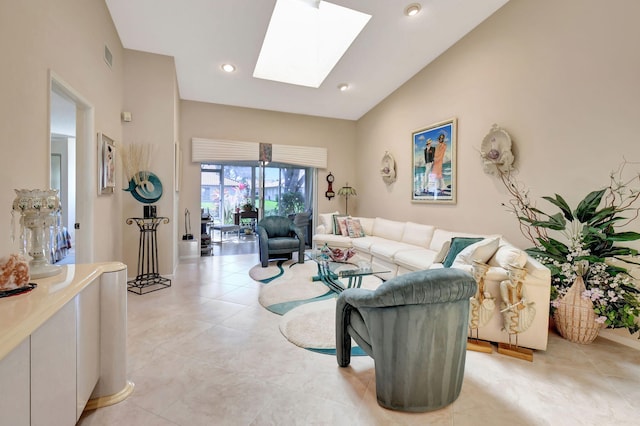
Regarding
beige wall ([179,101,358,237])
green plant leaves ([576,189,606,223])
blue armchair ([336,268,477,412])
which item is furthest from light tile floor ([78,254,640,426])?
beige wall ([179,101,358,237])

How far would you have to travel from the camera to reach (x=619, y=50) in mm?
2535

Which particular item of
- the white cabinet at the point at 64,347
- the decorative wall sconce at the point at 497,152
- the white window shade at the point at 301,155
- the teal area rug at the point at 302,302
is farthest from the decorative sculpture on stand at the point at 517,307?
the white window shade at the point at 301,155

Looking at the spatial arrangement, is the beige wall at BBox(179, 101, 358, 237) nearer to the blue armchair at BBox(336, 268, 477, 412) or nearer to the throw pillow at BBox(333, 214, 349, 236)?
the throw pillow at BBox(333, 214, 349, 236)

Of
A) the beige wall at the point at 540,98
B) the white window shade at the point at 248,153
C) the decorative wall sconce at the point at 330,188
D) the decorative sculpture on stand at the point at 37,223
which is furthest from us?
the decorative wall sconce at the point at 330,188

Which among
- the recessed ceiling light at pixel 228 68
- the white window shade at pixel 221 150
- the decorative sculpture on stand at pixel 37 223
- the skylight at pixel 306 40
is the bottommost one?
the decorative sculpture on stand at pixel 37 223

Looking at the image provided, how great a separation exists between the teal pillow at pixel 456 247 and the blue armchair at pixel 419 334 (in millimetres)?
1502

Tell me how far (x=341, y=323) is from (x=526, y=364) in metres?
1.50

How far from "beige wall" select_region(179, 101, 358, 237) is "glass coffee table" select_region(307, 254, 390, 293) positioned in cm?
307

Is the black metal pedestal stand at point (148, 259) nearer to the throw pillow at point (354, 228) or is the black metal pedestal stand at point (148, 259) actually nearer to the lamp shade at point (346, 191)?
the throw pillow at point (354, 228)

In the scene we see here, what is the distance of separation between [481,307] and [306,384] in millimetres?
1562

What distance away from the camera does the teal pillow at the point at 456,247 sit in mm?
3016

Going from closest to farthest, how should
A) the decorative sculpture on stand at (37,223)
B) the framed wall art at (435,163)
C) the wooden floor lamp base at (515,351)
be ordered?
1. the decorative sculpture on stand at (37,223)
2. the wooden floor lamp base at (515,351)
3. the framed wall art at (435,163)

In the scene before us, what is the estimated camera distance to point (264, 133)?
6.20 metres

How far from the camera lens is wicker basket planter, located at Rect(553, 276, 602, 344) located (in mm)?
2418
